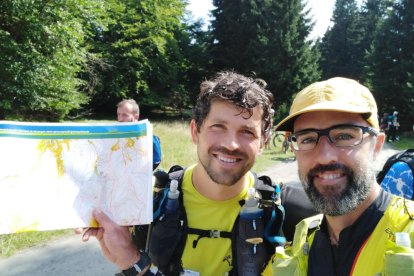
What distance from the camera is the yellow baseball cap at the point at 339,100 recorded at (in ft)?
5.87

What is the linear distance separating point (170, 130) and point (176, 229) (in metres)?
18.4

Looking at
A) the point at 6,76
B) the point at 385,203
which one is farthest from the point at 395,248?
the point at 6,76

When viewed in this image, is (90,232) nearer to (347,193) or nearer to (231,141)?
(231,141)

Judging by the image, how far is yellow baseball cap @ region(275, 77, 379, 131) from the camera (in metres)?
1.79

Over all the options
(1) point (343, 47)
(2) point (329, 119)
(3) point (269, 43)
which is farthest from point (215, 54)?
(2) point (329, 119)

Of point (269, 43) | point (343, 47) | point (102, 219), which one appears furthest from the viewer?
point (343, 47)

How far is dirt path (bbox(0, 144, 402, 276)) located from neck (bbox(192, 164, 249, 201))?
2806mm

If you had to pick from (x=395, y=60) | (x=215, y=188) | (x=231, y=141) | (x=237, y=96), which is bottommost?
(x=215, y=188)

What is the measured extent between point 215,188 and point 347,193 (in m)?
0.94

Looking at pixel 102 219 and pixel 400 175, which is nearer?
pixel 102 219

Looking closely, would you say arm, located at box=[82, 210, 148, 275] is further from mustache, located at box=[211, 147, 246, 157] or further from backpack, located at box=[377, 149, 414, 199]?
backpack, located at box=[377, 149, 414, 199]

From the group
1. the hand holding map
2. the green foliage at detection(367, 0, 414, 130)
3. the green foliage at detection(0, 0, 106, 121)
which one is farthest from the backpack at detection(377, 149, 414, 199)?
the green foliage at detection(367, 0, 414, 130)

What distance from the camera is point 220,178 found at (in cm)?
231

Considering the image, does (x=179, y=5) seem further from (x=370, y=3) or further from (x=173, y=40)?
(x=370, y=3)
